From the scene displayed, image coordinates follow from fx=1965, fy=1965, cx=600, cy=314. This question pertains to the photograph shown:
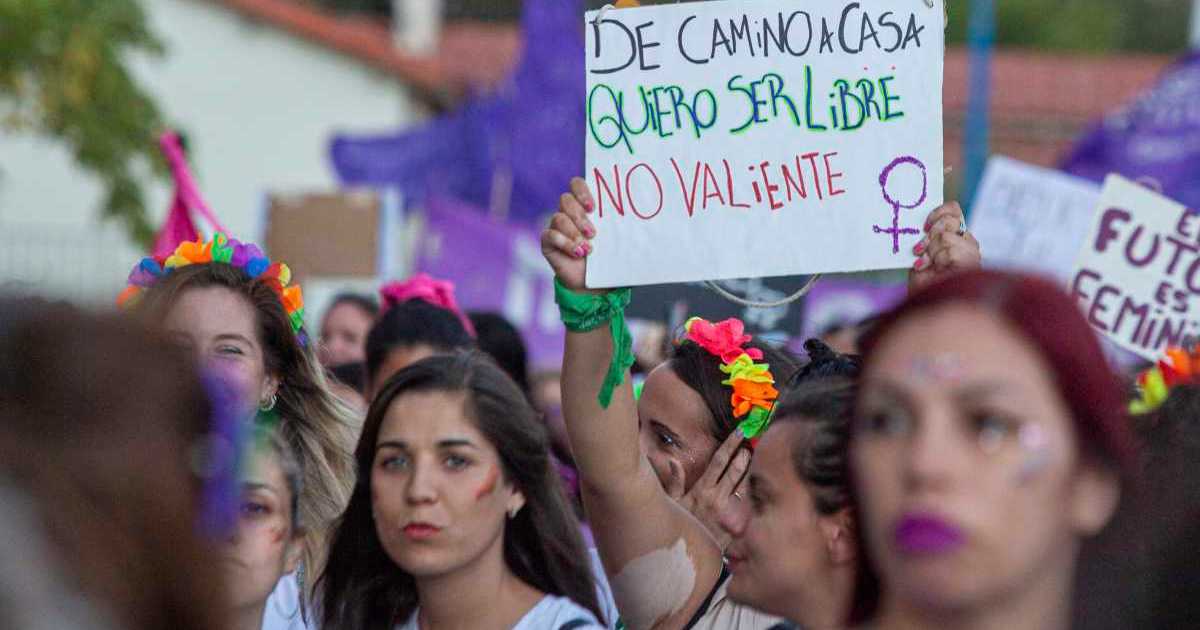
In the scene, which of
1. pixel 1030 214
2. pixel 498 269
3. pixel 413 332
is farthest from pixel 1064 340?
pixel 498 269

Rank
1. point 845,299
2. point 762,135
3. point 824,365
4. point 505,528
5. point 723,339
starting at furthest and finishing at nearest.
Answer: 1. point 845,299
2. point 723,339
3. point 505,528
4. point 762,135
5. point 824,365

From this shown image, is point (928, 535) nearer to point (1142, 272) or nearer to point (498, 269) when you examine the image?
point (1142, 272)

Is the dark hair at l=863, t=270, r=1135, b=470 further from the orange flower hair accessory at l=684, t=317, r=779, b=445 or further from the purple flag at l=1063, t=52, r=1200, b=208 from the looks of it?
the purple flag at l=1063, t=52, r=1200, b=208

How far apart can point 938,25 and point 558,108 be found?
10.1 metres

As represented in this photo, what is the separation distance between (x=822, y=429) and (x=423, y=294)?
3415 mm

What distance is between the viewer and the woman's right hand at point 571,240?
3291 mm

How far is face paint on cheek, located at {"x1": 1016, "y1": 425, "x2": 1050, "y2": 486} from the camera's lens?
6.86 ft

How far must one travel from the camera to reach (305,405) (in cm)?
440

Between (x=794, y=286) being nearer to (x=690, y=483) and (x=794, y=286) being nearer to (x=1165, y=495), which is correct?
(x=690, y=483)

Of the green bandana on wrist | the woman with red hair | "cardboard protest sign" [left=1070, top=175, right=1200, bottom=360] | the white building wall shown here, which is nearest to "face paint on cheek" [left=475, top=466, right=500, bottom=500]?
the green bandana on wrist

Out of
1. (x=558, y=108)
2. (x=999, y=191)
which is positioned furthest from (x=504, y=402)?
(x=558, y=108)

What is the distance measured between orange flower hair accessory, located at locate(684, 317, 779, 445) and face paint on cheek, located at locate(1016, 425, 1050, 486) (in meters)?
1.87

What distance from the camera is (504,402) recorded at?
405 cm

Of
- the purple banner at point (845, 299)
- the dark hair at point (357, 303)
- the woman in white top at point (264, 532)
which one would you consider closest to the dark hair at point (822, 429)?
the woman in white top at point (264, 532)
